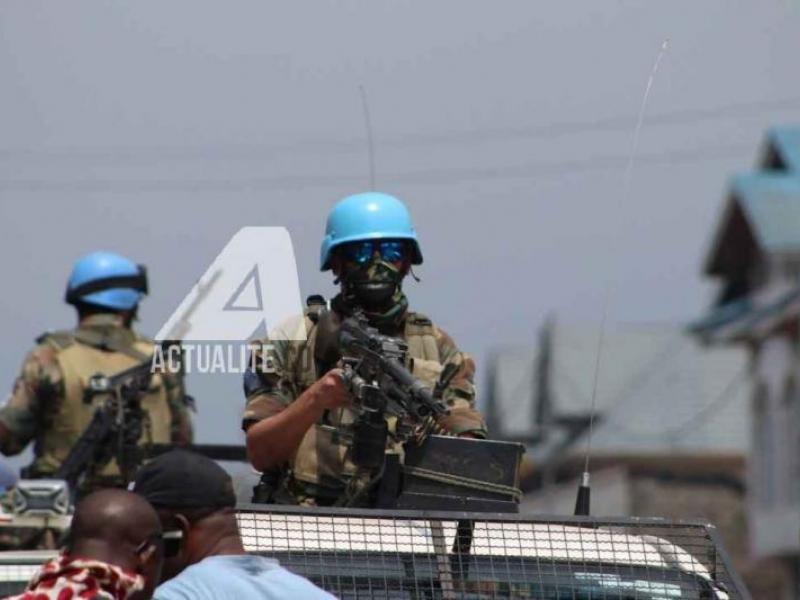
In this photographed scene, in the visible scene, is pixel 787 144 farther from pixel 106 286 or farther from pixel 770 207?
pixel 106 286

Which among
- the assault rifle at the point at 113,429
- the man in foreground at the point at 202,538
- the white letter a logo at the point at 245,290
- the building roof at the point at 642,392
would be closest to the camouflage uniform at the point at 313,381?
Result: the white letter a logo at the point at 245,290

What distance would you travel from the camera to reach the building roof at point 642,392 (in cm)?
6625

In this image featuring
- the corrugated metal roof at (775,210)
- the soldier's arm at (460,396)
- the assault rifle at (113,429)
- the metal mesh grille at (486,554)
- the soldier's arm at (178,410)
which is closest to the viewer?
the metal mesh grille at (486,554)

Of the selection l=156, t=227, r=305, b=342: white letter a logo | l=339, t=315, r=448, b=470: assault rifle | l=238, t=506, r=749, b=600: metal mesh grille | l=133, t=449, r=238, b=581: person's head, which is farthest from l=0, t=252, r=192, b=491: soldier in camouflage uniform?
l=133, t=449, r=238, b=581: person's head

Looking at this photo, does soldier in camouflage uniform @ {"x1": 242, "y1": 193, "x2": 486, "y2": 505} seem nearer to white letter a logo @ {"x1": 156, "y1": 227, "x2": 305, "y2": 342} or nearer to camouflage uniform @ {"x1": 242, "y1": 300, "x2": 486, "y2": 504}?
camouflage uniform @ {"x1": 242, "y1": 300, "x2": 486, "y2": 504}

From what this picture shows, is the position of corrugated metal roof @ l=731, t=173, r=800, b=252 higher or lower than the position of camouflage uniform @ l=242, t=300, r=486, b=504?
higher

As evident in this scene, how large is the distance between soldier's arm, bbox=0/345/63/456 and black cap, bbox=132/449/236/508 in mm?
6227

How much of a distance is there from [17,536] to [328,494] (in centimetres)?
199

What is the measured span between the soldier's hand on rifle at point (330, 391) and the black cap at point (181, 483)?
5.74 ft

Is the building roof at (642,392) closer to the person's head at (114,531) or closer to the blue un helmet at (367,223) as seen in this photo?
the blue un helmet at (367,223)

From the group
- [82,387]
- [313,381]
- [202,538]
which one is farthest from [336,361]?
[82,387]

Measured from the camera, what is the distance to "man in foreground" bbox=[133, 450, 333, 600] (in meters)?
5.32

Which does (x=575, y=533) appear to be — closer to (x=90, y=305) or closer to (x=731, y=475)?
(x=90, y=305)

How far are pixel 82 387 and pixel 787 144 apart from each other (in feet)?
155
